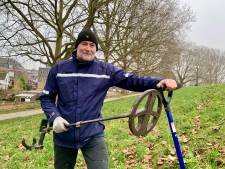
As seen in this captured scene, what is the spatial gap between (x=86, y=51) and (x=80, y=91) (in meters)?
0.43

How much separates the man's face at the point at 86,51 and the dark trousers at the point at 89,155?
0.85 m

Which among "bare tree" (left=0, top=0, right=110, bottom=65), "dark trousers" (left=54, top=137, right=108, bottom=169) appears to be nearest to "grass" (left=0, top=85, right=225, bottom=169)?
"dark trousers" (left=54, top=137, right=108, bottom=169)

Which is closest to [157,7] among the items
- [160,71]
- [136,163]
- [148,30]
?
[148,30]

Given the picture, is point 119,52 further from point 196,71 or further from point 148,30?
point 196,71

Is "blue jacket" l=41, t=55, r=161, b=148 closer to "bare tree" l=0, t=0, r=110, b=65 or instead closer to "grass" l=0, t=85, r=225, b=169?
"grass" l=0, t=85, r=225, b=169

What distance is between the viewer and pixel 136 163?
6.79 m

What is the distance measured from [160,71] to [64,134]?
4180cm

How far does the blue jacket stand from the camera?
4.30 meters

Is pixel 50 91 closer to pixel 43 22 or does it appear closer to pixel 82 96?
pixel 82 96

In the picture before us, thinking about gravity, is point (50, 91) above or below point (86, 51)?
below

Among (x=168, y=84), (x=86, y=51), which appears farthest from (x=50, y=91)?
(x=168, y=84)

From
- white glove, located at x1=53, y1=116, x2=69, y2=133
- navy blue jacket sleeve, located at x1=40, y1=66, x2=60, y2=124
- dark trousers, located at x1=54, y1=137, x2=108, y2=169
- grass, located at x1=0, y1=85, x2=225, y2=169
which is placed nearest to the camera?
white glove, located at x1=53, y1=116, x2=69, y2=133

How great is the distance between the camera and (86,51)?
14.5ft

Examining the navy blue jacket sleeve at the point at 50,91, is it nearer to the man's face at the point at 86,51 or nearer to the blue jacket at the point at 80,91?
the blue jacket at the point at 80,91
